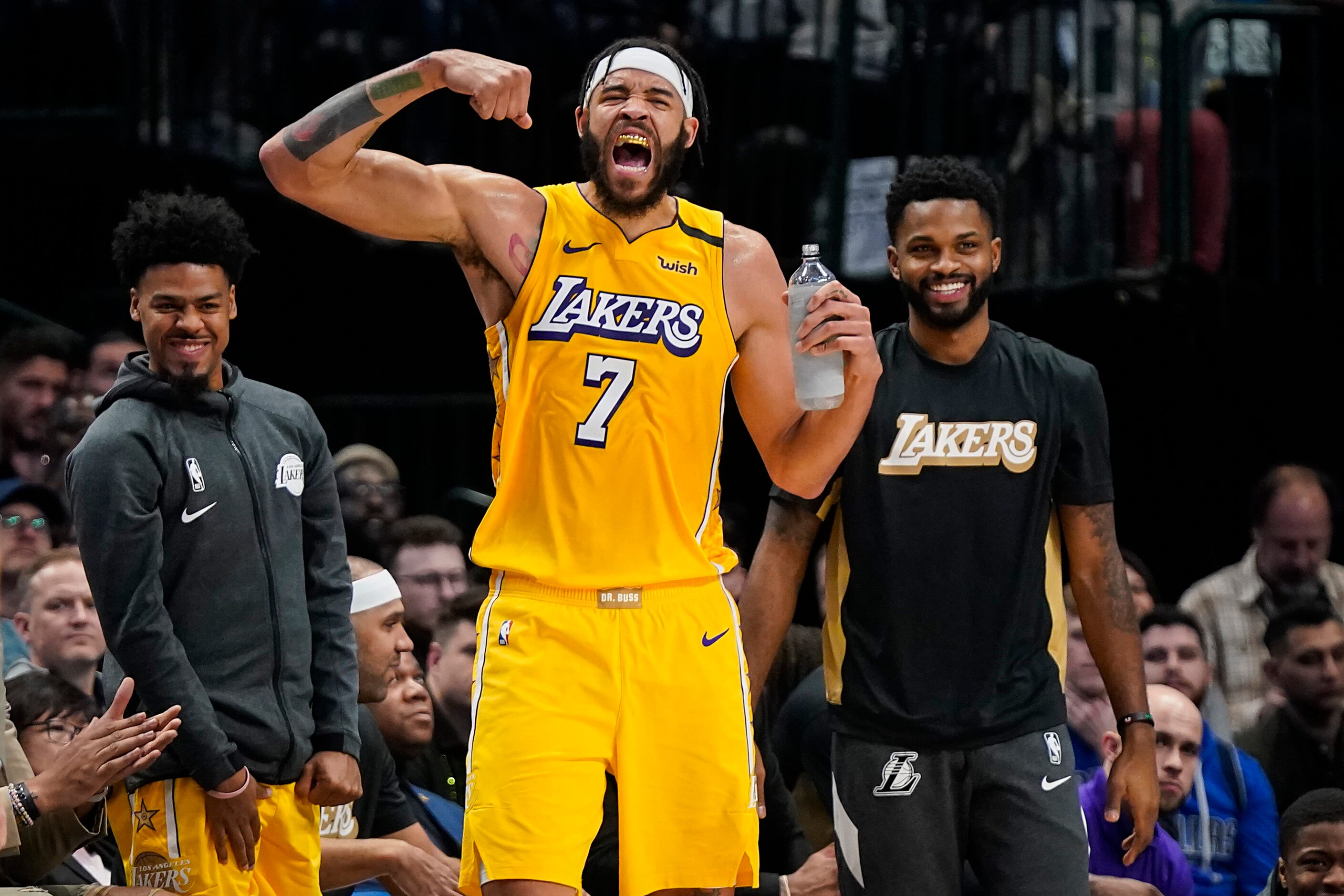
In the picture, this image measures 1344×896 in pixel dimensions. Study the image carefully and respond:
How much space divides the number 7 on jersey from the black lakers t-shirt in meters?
0.81

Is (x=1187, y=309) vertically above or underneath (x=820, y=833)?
above

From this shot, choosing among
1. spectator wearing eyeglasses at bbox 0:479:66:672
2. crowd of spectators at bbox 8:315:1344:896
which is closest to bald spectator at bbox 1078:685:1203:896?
crowd of spectators at bbox 8:315:1344:896

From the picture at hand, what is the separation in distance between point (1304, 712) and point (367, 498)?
3.69 meters

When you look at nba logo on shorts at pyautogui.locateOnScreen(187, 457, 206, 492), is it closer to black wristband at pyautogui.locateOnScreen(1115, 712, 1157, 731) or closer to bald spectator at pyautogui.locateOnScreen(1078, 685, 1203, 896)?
black wristband at pyautogui.locateOnScreen(1115, 712, 1157, 731)

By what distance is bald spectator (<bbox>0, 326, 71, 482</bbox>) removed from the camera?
7.50 m

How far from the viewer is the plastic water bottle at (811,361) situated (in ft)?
14.3

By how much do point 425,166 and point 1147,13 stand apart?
5.47 meters

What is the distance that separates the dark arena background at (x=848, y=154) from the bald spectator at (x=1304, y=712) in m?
1.95

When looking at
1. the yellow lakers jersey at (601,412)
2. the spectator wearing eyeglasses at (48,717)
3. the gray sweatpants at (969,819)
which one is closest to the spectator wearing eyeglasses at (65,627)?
the spectator wearing eyeglasses at (48,717)

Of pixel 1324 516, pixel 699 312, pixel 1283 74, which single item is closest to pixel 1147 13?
pixel 1283 74

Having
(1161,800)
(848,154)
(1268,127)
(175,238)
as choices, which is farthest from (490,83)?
(1268,127)

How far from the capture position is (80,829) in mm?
4652

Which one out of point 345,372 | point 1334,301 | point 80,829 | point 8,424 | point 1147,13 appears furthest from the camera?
point 345,372

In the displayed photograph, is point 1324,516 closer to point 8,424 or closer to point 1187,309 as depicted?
point 1187,309
